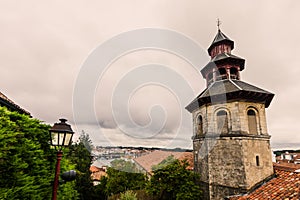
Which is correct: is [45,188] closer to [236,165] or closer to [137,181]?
[236,165]

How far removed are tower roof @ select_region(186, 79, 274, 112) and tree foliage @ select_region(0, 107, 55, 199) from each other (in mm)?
8888

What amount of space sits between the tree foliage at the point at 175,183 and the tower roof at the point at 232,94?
4.46 meters

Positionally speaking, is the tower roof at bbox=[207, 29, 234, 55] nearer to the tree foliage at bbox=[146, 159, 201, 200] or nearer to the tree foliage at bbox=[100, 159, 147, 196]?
the tree foliage at bbox=[146, 159, 201, 200]

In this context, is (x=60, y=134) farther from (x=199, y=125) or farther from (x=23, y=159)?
(x=199, y=125)

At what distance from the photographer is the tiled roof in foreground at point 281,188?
741 cm

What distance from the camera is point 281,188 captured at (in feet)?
27.2

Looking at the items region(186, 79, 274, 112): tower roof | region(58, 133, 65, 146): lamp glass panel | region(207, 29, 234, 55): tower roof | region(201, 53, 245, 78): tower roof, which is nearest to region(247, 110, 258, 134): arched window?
region(186, 79, 274, 112): tower roof

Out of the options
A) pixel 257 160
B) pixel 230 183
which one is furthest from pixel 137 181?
pixel 257 160

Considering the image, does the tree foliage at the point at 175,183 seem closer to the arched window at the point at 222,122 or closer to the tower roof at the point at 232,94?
the arched window at the point at 222,122

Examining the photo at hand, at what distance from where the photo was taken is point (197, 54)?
9.84 metres

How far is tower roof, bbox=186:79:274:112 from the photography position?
10461mm

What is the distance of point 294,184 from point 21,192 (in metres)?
10.4

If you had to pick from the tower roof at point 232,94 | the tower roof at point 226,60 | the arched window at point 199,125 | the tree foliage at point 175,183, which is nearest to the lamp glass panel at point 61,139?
the tree foliage at point 175,183

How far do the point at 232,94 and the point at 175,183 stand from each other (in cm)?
620
